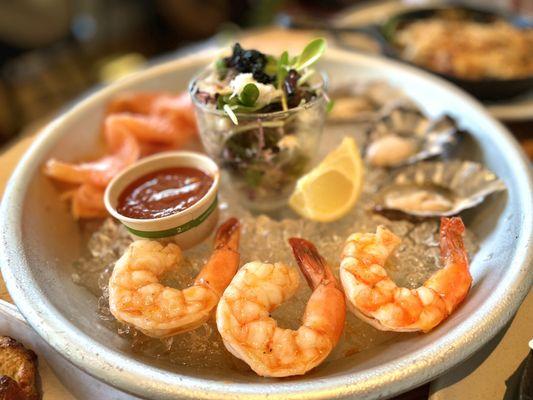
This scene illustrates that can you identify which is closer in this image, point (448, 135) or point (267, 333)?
point (267, 333)

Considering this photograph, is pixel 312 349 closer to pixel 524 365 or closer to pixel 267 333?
pixel 267 333

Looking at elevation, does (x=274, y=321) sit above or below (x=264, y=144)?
below

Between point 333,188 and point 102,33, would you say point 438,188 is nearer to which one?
point 333,188

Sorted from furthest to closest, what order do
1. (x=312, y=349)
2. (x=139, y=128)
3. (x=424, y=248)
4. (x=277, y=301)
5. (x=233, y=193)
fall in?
(x=139, y=128)
(x=233, y=193)
(x=424, y=248)
(x=277, y=301)
(x=312, y=349)

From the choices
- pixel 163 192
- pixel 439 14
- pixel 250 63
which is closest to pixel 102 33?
pixel 439 14

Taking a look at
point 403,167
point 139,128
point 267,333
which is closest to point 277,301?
point 267,333

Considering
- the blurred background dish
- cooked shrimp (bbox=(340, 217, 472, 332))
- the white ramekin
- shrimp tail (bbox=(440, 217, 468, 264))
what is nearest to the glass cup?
the white ramekin

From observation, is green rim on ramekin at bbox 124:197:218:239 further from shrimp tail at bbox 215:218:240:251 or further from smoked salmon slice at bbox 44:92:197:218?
smoked salmon slice at bbox 44:92:197:218

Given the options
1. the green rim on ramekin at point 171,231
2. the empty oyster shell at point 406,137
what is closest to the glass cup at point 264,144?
the green rim on ramekin at point 171,231
